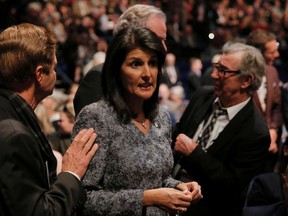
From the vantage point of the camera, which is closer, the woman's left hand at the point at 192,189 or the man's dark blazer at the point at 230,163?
the woman's left hand at the point at 192,189

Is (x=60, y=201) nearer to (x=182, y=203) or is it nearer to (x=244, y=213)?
(x=182, y=203)

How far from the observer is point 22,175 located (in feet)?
7.34

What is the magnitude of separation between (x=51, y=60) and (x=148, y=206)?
0.77 metres

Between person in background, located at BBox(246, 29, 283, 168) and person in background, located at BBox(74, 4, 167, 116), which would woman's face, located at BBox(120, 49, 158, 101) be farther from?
person in background, located at BBox(246, 29, 283, 168)

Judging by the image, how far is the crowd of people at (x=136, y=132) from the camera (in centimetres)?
244

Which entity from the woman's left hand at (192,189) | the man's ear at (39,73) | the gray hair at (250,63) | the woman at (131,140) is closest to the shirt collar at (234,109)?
the gray hair at (250,63)

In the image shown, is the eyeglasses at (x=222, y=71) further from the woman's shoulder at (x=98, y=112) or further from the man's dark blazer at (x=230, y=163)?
the woman's shoulder at (x=98, y=112)

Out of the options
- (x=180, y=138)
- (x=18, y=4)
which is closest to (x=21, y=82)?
(x=180, y=138)

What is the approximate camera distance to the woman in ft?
9.30

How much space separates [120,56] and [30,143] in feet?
2.80

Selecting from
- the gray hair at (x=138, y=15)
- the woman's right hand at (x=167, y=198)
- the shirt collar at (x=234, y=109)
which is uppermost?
the gray hair at (x=138, y=15)

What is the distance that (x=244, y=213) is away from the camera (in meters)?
3.74

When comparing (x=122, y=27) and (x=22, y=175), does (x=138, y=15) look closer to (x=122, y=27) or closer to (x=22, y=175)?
(x=122, y=27)

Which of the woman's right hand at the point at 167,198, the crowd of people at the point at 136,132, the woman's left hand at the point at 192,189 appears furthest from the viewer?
the woman's left hand at the point at 192,189
